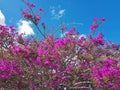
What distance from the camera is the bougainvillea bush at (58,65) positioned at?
8.52 m

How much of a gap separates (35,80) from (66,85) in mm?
1292

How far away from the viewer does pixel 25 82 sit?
9266 millimetres

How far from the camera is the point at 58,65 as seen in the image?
9.93 meters

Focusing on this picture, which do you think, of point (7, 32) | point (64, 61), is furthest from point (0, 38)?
point (64, 61)

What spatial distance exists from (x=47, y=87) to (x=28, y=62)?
31.3 inches

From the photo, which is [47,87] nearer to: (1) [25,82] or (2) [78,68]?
(1) [25,82]

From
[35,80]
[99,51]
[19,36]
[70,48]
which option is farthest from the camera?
[19,36]

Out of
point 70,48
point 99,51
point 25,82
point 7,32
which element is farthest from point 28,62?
point 99,51

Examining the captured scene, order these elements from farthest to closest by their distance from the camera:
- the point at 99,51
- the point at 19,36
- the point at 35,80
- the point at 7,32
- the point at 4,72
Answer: the point at 19,36
the point at 99,51
the point at 7,32
the point at 35,80
the point at 4,72

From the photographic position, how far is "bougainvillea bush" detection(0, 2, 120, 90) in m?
8.52

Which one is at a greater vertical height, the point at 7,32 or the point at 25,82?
the point at 7,32

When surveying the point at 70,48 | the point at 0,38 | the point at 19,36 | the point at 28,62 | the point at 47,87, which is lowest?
the point at 47,87

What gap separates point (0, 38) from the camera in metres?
10.9

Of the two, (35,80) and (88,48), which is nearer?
(35,80)
